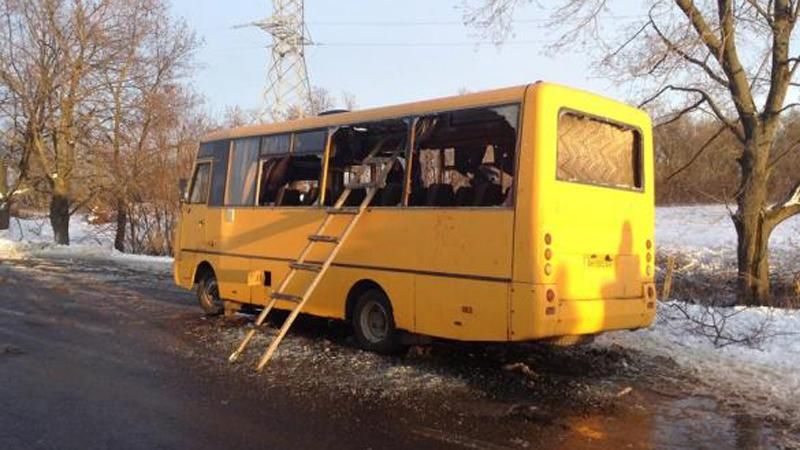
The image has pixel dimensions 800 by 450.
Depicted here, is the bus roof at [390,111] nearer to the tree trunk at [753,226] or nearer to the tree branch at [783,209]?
the tree trunk at [753,226]

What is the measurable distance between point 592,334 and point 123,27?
94.6ft

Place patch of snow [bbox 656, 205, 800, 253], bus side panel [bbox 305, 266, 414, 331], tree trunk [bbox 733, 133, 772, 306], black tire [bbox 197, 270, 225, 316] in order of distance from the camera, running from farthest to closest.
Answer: patch of snow [bbox 656, 205, 800, 253]
tree trunk [bbox 733, 133, 772, 306]
black tire [bbox 197, 270, 225, 316]
bus side panel [bbox 305, 266, 414, 331]

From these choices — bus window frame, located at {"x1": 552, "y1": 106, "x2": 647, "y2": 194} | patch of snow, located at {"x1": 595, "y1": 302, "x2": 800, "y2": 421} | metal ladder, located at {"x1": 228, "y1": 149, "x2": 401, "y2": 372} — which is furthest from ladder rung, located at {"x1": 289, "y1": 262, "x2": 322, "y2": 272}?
patch of snow, located at {"x1": 595, "y1": 302, "x2": 800, "y2": 421}

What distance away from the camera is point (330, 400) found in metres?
7.20

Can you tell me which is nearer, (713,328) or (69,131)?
(713,328)

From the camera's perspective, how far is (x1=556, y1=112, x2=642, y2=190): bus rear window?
7.90m

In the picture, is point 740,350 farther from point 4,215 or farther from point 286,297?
point 4,215

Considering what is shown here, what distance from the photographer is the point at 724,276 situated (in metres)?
20.2

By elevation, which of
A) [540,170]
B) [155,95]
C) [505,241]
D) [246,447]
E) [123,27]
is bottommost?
[246,447]

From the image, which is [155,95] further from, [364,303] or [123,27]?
[364,303]

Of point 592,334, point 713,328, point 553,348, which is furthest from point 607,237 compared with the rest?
point 713,328

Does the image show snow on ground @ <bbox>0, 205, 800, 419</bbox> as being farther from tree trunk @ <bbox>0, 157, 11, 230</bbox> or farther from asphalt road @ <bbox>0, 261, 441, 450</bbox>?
tree trunk @ <bbox>0, 157, 11, 230</bbox>

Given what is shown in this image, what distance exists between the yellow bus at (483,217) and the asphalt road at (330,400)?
62 cm

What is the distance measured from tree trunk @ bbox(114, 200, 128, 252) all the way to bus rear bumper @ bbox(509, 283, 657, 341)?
27.3 meters
